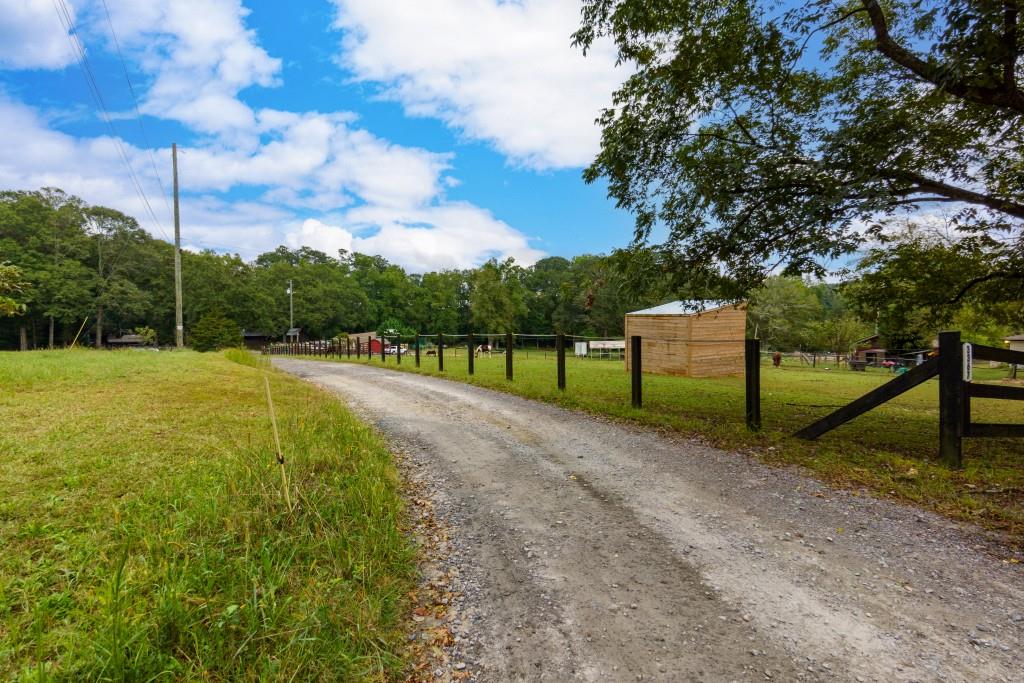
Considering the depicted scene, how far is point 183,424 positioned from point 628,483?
4529 mm

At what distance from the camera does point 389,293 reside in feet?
260

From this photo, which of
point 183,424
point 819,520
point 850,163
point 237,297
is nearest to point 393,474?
point 183,424

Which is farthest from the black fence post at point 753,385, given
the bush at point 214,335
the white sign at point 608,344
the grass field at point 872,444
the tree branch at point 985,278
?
the bush at point 214,335

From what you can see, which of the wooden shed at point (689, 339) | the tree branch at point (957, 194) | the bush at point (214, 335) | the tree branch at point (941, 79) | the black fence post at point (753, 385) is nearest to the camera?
the tree branch at point (941, 79)

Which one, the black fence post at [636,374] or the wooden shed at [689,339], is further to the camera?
the wooden shed at [689,339]

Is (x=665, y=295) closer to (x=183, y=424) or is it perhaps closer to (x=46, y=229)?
(x=183, y=424)

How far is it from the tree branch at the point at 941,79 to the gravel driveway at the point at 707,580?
12.6 feet

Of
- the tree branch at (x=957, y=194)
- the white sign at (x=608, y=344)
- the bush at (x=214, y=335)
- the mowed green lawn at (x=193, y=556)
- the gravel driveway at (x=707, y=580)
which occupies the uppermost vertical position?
Answer: the tree branch at (x=957, y=194)

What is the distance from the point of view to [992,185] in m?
5.98

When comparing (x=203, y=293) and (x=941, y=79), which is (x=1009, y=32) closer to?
(x=941, y=79)

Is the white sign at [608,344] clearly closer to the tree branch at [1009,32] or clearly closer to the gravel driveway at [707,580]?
the tree branch at [1009,32]

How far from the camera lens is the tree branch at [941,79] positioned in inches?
172

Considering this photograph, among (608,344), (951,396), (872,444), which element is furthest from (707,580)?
(608,344)

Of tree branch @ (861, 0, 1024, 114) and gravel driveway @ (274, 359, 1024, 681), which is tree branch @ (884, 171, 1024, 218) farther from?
gravel driveway @ (274, 359, 1024, 681)
